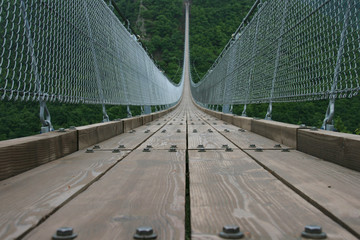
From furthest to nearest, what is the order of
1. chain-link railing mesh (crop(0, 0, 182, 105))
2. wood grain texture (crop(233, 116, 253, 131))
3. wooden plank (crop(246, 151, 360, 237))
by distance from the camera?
1. wood grain texture (crop(233, 116, 253, 131))
2. chain-link railing mesh (crop(0, 0, 182, 105))
3. wooden plank (crop(246, 151, 360, 237))

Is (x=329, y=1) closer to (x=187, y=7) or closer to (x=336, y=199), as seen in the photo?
(x=336, y=199)

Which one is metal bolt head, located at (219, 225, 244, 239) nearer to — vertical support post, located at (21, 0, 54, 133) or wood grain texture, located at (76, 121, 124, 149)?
vertical support post, located at (21, 0, 54, 133)

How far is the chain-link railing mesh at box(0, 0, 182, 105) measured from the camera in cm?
197

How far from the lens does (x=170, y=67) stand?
55812 millimetres

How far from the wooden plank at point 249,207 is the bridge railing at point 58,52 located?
51.7 inches

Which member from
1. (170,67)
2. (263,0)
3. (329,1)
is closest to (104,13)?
(263,0)

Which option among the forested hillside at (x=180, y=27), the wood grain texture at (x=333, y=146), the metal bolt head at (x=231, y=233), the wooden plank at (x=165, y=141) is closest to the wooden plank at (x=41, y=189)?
the metal bolt head at (x=231, y=233)

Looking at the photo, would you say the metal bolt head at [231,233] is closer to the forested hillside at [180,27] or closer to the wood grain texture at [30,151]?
the wood grain texture at [30,151]

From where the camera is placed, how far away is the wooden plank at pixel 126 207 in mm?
899

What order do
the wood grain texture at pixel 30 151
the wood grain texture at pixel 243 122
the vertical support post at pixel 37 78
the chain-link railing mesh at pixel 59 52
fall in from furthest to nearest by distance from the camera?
the wood grain texture at pixel 243 122, the vertical support post at pixel 37 78, the chain-link railing mesh at pixel 59 52, the wood grain texture at pixel 30 151

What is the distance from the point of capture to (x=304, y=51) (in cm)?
281

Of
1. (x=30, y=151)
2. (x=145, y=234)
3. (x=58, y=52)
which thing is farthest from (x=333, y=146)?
(x=58, y=52)

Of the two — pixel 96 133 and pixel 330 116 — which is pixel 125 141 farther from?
pixel 330 116

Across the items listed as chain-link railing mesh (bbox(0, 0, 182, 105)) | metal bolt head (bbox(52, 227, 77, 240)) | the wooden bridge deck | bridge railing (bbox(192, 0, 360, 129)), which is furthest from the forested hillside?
metal bolt head (bbox(52, 227, 77, 240))
